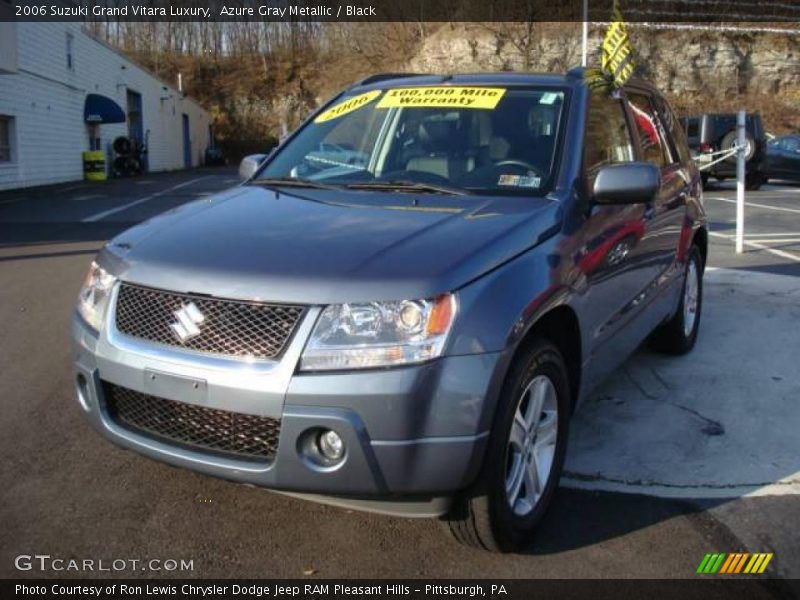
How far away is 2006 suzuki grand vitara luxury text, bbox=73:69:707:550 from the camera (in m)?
2.55

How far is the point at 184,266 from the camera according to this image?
2.83 m

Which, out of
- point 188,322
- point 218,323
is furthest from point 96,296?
point 218,323

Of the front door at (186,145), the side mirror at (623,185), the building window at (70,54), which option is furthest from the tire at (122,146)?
the side mirror at (623,185)

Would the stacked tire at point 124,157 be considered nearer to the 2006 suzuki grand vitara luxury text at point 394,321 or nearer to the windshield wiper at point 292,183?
the windshield wiper at point 292,183

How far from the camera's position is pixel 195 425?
2777 millimetres

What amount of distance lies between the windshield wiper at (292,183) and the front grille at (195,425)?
1.41m

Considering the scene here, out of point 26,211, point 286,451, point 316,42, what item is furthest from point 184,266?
point 316,42

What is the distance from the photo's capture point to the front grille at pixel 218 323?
2.61 m

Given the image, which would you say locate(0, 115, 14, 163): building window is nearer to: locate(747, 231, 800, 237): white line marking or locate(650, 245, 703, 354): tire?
locate(747, 231, 800, 237): white line marking

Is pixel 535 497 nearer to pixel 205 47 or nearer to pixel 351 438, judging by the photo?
pixel 351 438

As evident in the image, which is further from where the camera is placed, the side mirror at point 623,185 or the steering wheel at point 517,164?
the steering wheel at point 517,164

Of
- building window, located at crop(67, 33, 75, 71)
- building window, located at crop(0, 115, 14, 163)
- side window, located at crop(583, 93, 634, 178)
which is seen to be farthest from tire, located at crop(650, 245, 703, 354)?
building window, located at crop(67, 33, 75, 71)

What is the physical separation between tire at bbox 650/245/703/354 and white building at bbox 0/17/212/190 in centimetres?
1860
